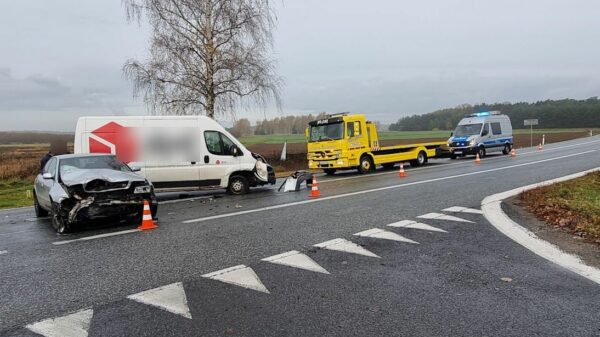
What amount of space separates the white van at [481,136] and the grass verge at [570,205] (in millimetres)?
15065

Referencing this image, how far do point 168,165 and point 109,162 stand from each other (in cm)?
337

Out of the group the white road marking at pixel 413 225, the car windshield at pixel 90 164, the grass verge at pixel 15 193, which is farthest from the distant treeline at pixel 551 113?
the car windshield at pixel 90 164

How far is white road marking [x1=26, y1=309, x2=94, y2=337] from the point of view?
149 inches

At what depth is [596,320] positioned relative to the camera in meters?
3.87

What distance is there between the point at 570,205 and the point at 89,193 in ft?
31.1

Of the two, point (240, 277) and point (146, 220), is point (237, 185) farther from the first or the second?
point (240, 277)

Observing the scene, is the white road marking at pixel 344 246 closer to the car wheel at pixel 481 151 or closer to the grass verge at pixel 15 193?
the grass verge at pixel 15 193

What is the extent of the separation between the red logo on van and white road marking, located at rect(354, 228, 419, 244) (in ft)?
27.2

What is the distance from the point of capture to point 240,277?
204 inches

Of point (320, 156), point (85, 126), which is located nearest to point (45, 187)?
point (85, 126)

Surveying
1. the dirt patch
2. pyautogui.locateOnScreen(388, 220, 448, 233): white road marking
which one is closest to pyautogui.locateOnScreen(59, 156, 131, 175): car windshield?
pyautogui.locateOnScreen(388, 220, 448, 233): white road marking

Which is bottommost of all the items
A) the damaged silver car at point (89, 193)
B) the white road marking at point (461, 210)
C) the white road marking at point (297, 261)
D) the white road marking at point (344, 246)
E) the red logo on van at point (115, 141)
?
the white road marking at point (461, 210)

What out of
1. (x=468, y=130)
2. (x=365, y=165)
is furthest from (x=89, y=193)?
(x=468, y=130)

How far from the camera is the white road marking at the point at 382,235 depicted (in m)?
6.95
